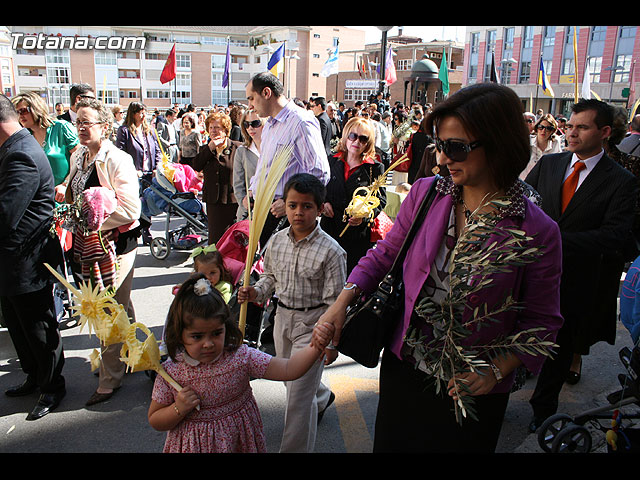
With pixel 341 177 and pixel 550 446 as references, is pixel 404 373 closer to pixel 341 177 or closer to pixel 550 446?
pixel 550 446

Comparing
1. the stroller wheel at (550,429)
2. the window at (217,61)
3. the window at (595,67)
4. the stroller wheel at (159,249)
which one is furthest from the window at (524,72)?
the stroller wheel at (550,429)

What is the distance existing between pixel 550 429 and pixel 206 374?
2326mm

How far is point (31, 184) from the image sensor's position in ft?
10.8

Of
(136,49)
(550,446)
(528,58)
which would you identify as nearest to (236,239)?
(550,446)

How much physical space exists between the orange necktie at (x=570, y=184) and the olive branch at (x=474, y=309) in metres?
1.94

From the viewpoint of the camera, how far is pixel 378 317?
1.91 meters

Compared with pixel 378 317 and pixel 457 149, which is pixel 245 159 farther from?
pixel 457 149

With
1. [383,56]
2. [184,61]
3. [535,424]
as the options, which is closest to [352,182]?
[535,424]

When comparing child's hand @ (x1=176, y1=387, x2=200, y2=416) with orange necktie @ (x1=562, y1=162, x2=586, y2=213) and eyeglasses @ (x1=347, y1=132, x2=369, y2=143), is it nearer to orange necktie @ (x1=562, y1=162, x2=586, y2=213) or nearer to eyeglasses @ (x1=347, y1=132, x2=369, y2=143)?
orange necktie @ (x1=562, y1=162, x2=586, y2=213)

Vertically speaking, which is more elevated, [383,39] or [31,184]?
[383,39]

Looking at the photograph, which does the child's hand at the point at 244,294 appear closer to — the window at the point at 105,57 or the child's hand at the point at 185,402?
the child's hand at the point at 185,402

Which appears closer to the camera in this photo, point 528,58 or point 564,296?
point 564,296

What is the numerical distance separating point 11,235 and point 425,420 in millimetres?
3020
